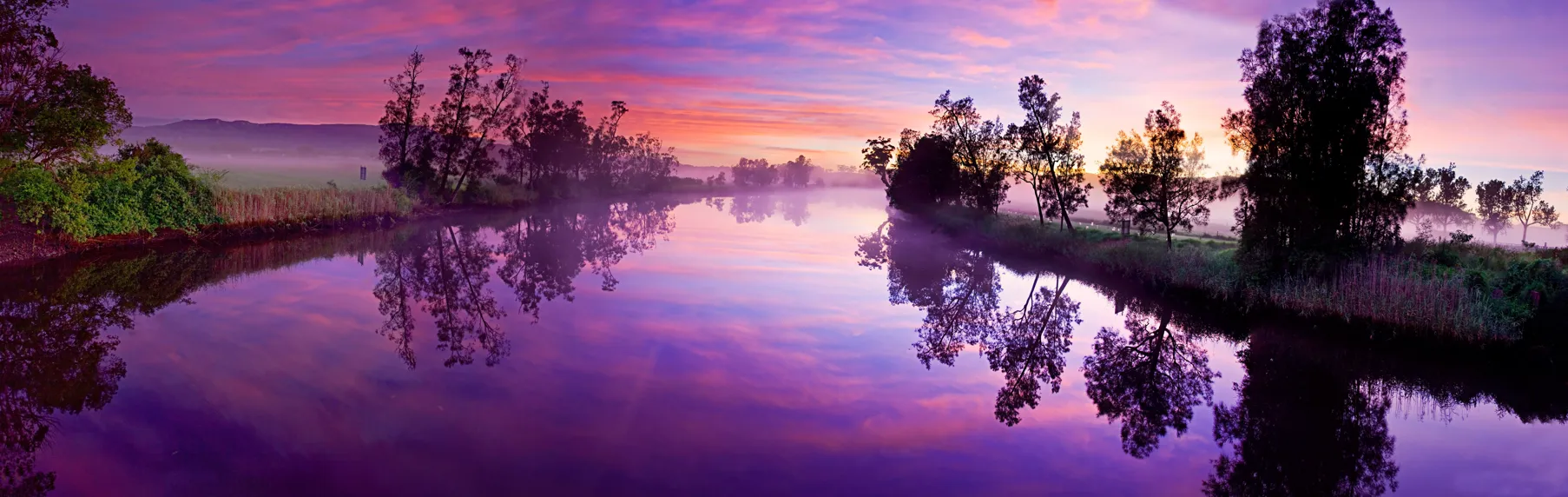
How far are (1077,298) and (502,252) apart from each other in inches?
682

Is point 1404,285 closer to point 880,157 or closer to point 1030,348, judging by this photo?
point 1030,348

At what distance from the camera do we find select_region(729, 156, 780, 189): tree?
358ft

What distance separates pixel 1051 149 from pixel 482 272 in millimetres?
25051

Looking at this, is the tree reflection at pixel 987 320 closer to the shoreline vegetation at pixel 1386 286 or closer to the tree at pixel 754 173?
the shoreline vegetation at pixel 1386 286

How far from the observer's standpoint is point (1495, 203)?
41.4 m

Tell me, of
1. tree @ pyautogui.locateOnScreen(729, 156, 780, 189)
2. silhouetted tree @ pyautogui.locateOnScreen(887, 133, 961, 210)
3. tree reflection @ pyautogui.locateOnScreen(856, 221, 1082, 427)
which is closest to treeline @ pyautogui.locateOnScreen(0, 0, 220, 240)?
tree reflection @ pyautogui.locateOnScreen(856, 221, 1082, 427)

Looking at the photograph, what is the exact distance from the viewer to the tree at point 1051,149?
31.8 metres

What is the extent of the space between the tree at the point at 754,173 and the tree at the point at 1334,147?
90.7 meters

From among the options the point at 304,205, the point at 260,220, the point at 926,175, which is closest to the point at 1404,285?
the point at 260,220

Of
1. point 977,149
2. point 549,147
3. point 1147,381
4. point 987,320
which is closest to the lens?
point 1147,381

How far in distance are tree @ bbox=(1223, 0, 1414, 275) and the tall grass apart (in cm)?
3010

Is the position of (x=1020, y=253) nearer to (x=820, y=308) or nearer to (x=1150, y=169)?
(x=1150, y=169)

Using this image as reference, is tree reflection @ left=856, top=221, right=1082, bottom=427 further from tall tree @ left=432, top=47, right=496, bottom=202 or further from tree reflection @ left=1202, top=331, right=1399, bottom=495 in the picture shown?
tall tree @ left=432, top=47, right=496, bottom=202

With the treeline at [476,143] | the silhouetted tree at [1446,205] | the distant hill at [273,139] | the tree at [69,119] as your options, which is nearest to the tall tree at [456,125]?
the treeline at [476,143]
